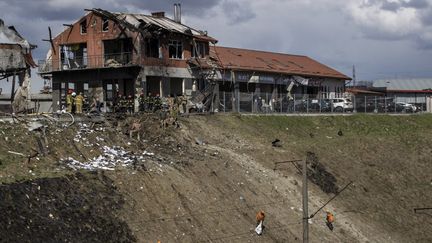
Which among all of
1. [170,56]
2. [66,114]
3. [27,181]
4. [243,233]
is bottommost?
[243,233]

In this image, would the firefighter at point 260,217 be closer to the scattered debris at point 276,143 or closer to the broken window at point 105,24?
the scattered debris at point 276,143

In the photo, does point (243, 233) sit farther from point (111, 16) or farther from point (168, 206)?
point (111, 16)

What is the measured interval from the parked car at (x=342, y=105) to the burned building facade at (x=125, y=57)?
13190 mm

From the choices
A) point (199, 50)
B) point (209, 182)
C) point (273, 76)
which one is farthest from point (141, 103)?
point (273, 76)

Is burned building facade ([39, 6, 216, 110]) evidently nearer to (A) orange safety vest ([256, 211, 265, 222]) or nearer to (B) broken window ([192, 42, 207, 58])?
(B) broken window ([192, 42, 207, 58])

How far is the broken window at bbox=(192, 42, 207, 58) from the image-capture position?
204ft

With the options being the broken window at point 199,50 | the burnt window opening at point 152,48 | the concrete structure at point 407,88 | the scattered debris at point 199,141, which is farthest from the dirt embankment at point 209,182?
the concrete structure at point 407,88

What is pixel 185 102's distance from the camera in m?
49.8

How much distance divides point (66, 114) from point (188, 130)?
28.2 feet

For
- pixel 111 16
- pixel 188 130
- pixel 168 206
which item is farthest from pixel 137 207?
pixel 111 16

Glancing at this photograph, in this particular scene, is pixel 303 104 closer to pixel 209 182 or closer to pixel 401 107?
pixel 401 107

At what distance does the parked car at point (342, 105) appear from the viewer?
66.9m

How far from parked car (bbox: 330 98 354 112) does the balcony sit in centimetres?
2023

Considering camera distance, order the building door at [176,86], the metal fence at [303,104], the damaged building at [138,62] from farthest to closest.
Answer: the building door at [176,86], the damaged building at [138,62], the metal fence at [303,104]
